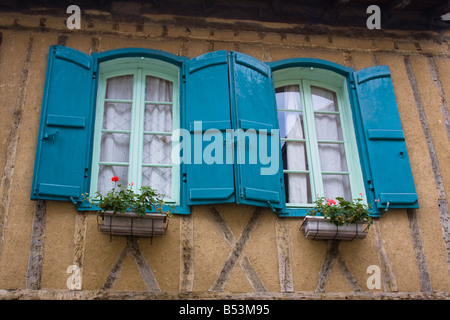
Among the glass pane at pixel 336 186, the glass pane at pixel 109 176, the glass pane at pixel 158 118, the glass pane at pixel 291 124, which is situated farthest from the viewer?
the glass pane at pixel 291 124

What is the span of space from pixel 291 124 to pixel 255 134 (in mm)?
572

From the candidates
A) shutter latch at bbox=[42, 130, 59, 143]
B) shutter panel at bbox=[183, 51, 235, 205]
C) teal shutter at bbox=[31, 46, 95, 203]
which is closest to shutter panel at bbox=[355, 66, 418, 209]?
shutter panel at bbox=[183, 51, 235, 205]

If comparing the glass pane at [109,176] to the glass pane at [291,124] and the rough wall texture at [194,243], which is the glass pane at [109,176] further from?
the glass pane at [291,124]

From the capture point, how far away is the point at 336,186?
205 inches

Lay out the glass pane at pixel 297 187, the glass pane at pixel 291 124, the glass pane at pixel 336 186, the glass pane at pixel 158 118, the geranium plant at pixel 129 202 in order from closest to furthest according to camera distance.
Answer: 1. the geranium plant at pixel 129 202
2. the glass pane at pixel 297 187
3. the glass pane at pixel 336 186
4. the glass pane at pixel 158 118
5. the glass pane at pixel 291 124

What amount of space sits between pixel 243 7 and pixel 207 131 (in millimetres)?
1675

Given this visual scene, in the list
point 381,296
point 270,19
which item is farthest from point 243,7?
point 381,296

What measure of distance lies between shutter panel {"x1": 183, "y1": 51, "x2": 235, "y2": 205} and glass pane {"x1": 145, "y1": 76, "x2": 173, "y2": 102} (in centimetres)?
26

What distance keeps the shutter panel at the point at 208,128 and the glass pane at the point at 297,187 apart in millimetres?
593

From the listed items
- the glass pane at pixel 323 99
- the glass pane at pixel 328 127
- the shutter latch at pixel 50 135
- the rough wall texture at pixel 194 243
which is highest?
the glass pane at pixel 323 99

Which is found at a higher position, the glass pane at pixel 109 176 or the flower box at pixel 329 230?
the glass pane at pixel 109 176

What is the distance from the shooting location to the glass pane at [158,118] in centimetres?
527

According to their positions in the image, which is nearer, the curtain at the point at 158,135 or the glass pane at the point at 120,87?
the curtain at the point at 158,135

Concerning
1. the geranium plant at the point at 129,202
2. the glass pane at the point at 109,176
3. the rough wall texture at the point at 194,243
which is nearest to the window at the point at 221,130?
the glass pane at the point at 109,176
